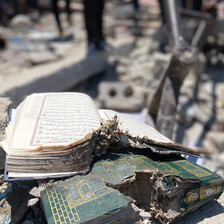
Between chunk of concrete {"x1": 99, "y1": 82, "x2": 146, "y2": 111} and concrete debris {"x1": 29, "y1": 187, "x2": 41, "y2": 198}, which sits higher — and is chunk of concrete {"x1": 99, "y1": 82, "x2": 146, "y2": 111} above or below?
below

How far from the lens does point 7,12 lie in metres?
8.10

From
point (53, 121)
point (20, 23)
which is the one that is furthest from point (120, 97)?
point (20, 23)

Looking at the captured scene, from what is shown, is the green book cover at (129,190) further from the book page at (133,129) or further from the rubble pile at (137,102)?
the book page at (133,129)

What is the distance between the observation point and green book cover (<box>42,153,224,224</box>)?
42.9 inches

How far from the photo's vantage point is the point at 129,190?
131 cm

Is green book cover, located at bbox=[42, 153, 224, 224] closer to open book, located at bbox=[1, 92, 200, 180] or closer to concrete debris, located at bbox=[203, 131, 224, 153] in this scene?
open book, located at bbox=[1, 92, 200, 180]

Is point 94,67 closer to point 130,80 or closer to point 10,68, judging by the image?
point 130,80

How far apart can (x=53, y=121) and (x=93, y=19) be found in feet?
13.5

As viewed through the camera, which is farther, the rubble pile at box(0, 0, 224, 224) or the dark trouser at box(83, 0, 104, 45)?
the dark trouser at box(83, 0, 104, 45)

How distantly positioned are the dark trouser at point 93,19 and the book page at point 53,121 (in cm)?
363

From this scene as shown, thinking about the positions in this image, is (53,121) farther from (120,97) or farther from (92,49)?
(92,49)

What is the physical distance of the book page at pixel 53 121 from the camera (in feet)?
4.18

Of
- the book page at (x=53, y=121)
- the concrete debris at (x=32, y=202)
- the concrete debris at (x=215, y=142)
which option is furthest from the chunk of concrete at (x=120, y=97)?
the concrete debris at (x=32, y=202)

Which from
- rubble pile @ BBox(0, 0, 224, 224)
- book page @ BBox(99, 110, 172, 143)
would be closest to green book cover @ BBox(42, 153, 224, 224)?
rubble pile @ BBox(0, 0, 224, 224)
